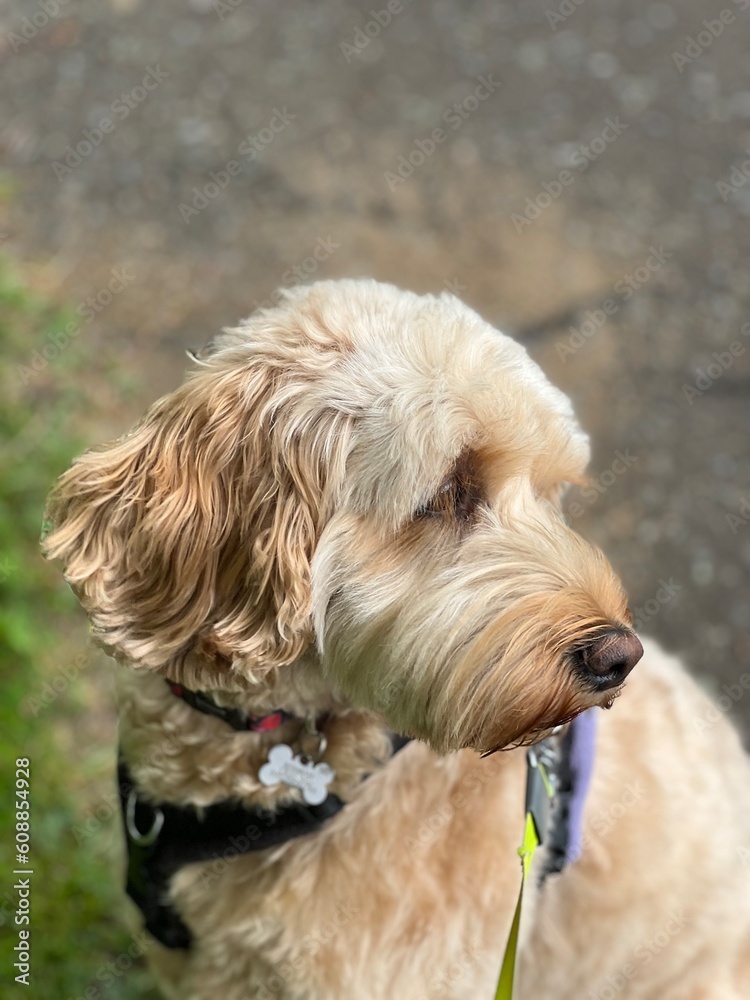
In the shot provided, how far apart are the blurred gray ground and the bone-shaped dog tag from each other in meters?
2.09

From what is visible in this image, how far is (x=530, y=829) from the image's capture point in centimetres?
187

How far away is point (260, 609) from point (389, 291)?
0.70 metres

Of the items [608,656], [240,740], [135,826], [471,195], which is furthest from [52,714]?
[471,195]

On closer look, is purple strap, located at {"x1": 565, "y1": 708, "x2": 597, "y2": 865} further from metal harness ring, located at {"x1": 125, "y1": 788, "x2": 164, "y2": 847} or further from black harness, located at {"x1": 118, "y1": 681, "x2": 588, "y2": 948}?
metal harness ring, located at {"x1": 125, "y1": 788, "x2": 164, "y2": 847}

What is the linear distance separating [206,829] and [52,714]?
1620mm

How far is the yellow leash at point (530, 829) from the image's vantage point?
5.73 ft

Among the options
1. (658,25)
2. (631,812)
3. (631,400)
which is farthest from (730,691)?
(658,25)

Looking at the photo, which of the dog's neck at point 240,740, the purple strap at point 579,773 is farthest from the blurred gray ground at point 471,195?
the dog's neck at point 240,740

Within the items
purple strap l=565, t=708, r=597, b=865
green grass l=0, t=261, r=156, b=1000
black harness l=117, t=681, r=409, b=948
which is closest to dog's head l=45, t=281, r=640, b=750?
black harness l=117, t=681, r=409, b=948

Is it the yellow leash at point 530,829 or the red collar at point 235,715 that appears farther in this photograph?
the red collar at point 235,715

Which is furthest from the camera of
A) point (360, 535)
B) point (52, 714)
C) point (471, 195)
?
point (471, 195)

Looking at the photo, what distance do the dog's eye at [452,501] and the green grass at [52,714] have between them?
1540mm

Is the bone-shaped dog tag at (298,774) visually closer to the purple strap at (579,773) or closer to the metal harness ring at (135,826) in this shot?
the metal harness ring at (135,826)

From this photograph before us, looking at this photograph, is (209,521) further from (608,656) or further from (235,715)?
(608,656)
